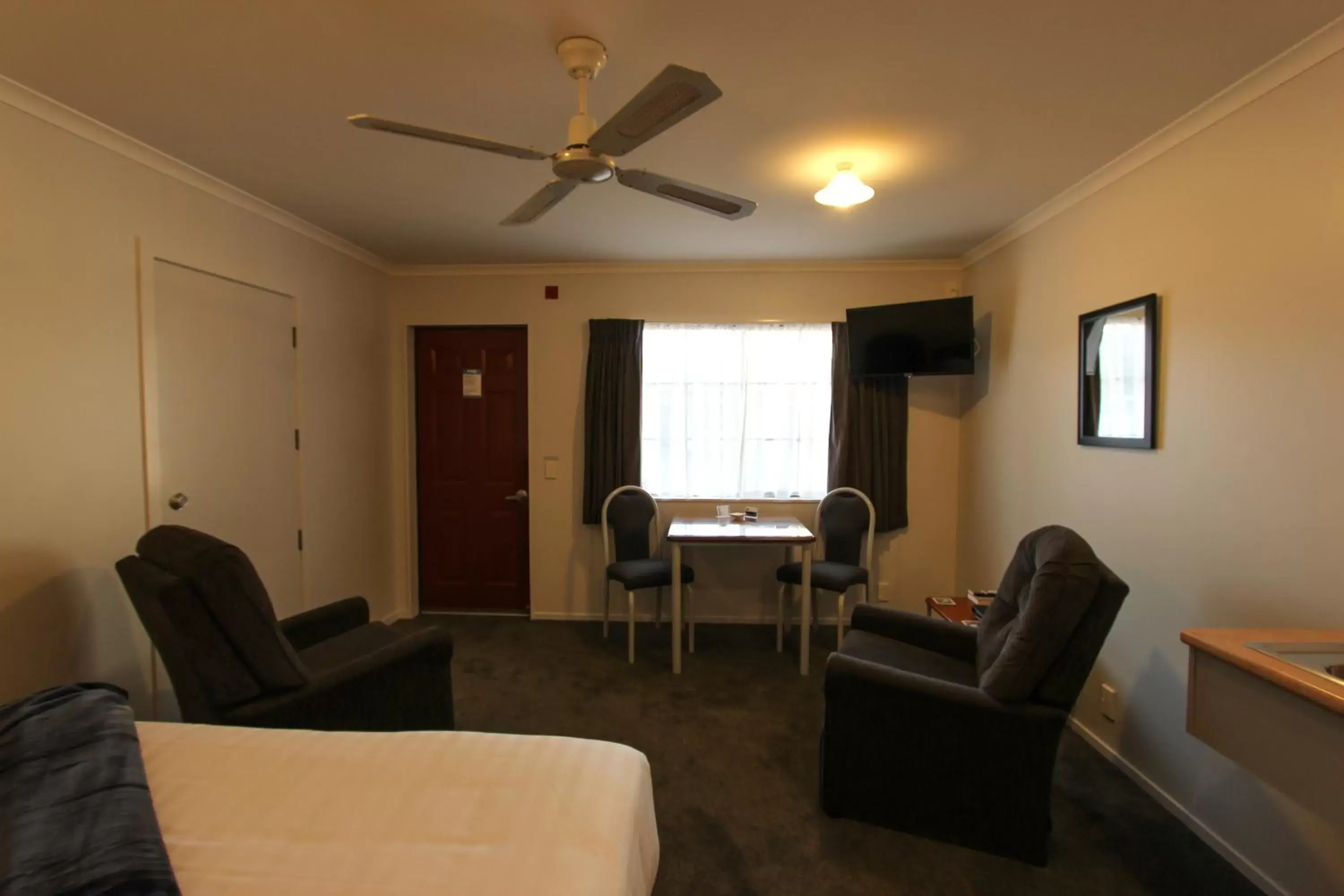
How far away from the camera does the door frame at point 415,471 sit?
14.3ft

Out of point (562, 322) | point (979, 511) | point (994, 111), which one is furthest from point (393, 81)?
point (979, 511)

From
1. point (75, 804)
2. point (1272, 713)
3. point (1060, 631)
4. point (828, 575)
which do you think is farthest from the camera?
point (828, 575)

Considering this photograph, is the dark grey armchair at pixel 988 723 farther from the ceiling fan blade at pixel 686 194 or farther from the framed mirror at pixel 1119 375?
the ceiling fan blade at pixel 686 194

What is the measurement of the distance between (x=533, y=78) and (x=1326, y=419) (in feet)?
8.40

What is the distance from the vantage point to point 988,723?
6.36 ft

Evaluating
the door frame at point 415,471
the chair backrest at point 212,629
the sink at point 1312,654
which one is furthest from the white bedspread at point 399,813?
the door frame at point 415,471

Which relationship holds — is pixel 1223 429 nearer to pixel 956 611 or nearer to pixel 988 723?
pixel 988 723

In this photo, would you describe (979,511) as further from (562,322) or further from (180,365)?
(180,365)

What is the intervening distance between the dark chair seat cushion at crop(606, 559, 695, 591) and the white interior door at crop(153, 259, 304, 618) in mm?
1799

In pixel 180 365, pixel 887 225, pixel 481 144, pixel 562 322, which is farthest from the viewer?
pixel 562 322

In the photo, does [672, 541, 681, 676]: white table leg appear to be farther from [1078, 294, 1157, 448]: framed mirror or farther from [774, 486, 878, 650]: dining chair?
[1078, 294, 1157, 448]: framed mirror

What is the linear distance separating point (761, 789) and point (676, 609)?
118 cm

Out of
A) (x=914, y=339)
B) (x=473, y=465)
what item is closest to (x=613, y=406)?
(x=473, y=465)

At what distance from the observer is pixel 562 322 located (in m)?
4.30
